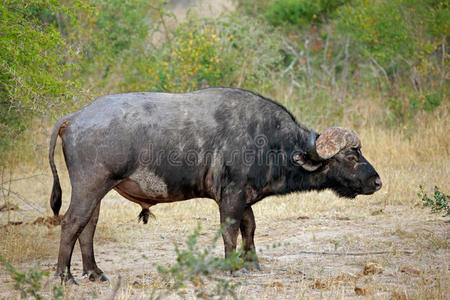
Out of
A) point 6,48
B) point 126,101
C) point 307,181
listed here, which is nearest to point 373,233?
point 307,181

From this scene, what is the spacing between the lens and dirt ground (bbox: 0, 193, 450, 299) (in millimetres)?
5500

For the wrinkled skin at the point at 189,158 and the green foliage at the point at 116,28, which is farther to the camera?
the green foliage at the point at 116,28

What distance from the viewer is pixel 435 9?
45.4 ft

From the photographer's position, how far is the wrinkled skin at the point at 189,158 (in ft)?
19.9

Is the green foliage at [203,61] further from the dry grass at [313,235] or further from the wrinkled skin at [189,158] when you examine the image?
the wrinkled skin at [189,158]

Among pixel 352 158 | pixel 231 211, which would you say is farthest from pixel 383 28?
pixel 231 211

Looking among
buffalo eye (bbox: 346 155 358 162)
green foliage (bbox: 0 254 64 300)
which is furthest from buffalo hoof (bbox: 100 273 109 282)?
buffalo eye (bbox: 346 155 358 162)

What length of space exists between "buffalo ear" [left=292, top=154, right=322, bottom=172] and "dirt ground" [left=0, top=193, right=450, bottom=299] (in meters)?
0.90

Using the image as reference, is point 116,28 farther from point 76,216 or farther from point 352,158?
point 76,216

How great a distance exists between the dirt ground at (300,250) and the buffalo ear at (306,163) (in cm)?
90

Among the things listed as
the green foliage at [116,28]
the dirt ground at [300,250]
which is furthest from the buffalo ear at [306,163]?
the green foliage at [116,28]

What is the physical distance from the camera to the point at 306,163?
6785 millimetres

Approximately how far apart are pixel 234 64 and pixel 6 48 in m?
8.03

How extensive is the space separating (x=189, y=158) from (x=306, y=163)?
52.5 inches
